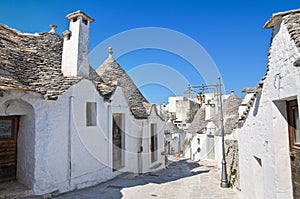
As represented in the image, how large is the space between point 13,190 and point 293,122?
8.16 meters

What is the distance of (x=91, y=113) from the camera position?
10945mm

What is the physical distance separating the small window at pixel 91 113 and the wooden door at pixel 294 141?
8.10 m

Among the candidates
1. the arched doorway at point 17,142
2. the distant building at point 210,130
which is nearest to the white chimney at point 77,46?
the arched doorway at point 17,142

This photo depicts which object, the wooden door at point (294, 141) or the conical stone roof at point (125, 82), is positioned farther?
the conical stone roof at point (125, 82)

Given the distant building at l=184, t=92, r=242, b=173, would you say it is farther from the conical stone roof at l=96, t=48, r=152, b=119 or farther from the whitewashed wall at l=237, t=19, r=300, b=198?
the whitewashed wall at l=237, t=19, r=300, b=198

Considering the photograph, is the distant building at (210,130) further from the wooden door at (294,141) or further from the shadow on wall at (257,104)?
the wooden door at (294,141)

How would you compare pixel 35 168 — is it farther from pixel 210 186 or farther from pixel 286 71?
pixel 286 71

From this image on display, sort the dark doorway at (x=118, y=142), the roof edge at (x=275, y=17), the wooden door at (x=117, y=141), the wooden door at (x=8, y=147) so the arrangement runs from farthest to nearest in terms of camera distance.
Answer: the wooden door at (x=117, y=141)
the dark doorway at (x=118, y=142)
the wooden door at (x=8, y=147)
the roof edge at (x=275, y=17)

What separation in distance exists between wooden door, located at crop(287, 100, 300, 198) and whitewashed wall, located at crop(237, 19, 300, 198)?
11cm

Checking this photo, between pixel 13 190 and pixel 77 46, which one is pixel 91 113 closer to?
pixel 77 46

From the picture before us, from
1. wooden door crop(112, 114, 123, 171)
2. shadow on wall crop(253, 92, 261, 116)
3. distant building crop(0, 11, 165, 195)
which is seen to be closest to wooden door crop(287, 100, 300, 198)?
shadow on wall crop(253, 92, 261, 116)

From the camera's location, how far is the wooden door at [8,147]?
324 inches

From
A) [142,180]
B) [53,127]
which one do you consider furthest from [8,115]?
[142,180]

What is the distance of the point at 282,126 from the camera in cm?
470
